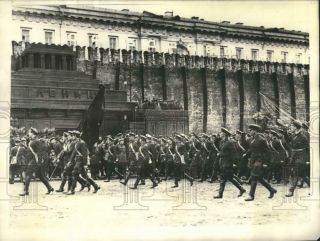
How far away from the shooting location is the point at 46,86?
301 inches

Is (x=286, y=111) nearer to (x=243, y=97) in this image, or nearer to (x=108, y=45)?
(x=243, y=97)

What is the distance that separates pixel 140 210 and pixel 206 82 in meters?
2.25

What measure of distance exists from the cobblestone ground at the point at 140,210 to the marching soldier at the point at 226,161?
0.50 feet

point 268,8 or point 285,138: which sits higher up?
point 268,8

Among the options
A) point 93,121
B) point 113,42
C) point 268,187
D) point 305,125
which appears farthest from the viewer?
point 305,125

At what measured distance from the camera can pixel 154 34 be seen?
8.35 meters

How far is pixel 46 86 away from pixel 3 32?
0.89m

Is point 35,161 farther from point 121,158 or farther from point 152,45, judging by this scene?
point 152,45

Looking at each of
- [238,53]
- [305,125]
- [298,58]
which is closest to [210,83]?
[238,53]

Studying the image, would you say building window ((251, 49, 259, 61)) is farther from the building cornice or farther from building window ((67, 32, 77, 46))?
building window ((67, 32, 77, 46))

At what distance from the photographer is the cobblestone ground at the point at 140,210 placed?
7.28m

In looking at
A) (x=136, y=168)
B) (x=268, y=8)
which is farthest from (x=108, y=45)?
(x=268, y=8)

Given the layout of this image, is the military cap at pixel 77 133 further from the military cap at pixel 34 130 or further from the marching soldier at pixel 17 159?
the marching soldier at pixel 17 159

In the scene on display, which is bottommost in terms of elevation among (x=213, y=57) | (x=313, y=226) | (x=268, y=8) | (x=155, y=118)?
(x=313, y=226)
